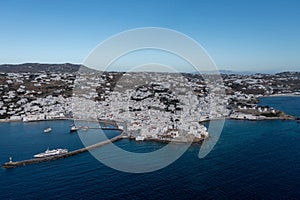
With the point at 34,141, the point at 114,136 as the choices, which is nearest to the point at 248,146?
the point at 114,136

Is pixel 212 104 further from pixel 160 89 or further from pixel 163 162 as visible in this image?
pixel 163 162

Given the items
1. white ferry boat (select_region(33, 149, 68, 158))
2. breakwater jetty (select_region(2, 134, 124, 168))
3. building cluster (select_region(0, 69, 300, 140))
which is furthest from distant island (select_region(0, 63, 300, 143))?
white ferry boat (select_region(33, 149, 68, 158))

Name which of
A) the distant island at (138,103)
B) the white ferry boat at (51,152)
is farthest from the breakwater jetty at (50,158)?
the distant island at (138,103)

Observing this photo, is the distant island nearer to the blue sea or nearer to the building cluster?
the building cluster

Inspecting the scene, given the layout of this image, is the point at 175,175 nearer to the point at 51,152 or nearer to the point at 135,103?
the point at 51,152

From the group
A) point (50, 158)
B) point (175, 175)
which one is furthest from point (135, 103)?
point (175, 175)
